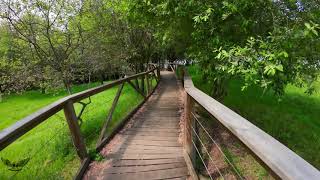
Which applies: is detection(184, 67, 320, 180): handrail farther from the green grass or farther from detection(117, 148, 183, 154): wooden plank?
the green grass

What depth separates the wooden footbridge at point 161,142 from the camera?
1348 millimetres

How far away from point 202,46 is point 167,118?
2.20 metres

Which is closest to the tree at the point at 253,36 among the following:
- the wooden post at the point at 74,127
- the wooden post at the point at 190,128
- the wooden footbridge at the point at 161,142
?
the wooden post at the point at 190,128

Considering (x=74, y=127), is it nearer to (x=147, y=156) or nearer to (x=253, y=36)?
(x=147, y=156)

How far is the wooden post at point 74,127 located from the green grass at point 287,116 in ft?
14.5

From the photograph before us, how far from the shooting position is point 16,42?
8.96 metres

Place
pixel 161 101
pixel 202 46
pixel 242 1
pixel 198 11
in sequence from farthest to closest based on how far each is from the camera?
pixel 161 101, pixel 202 46, pixel 198 11, pixel 242 1

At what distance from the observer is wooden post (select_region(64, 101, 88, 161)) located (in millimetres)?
3744

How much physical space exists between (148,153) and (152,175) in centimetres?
81

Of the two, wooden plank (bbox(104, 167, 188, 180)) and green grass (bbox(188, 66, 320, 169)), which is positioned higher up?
wooden plank (bbox(104, 167, 188, 180))

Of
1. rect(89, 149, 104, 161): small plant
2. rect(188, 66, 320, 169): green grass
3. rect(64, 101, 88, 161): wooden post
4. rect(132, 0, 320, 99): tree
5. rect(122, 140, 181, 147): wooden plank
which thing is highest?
rect(132, 0, 320, 99): tree

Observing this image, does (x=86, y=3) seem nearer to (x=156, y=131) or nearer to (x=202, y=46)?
(x=202, y=46)

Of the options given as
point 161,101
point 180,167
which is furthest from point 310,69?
point 161,101

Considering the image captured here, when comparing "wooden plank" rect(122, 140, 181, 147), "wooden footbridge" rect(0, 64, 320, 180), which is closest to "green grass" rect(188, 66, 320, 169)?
"wooden footbridge" rect(0, 64, 320, 180)
